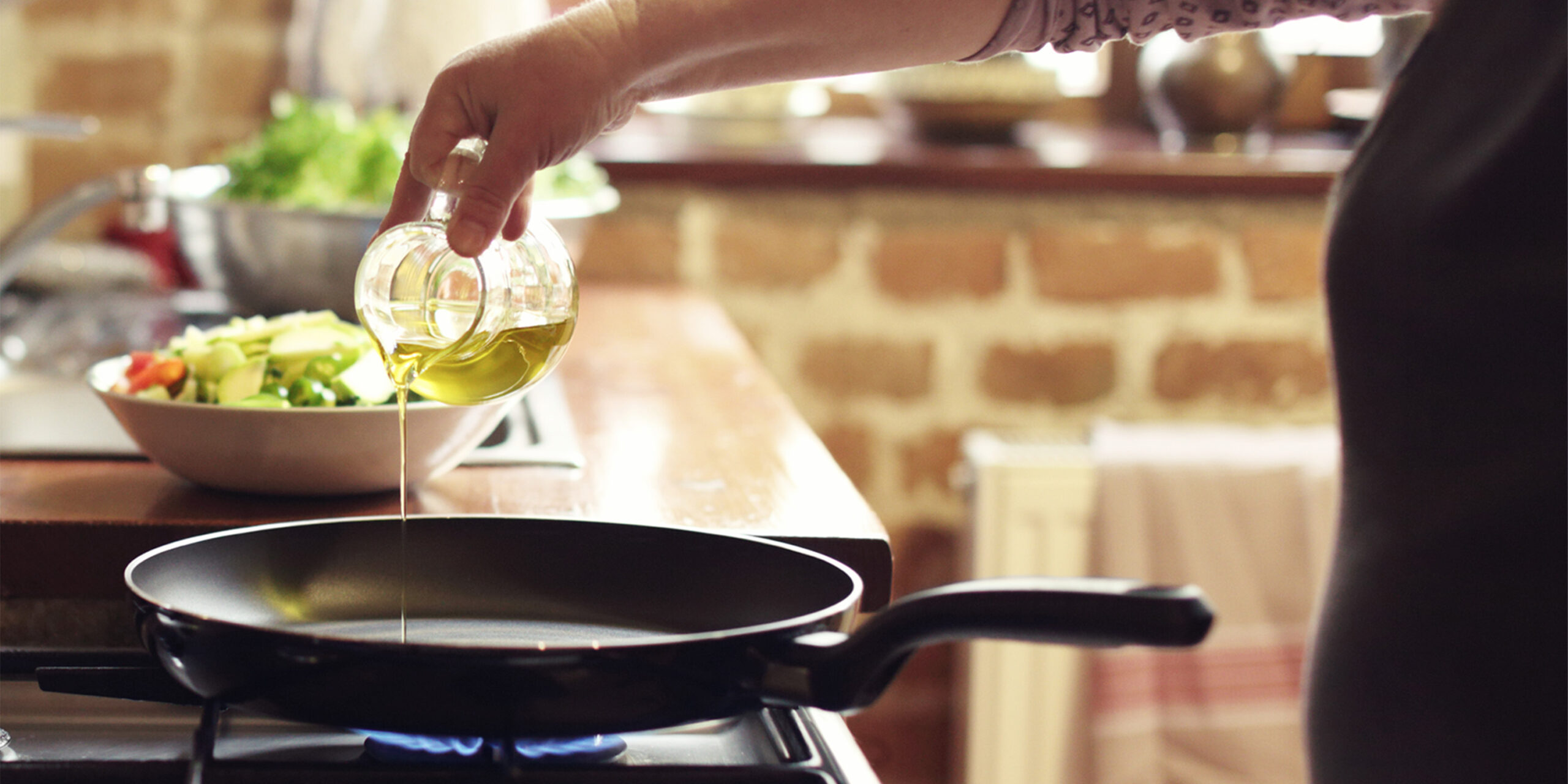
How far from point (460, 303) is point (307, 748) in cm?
21

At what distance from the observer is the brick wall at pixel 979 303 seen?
193 centimetres

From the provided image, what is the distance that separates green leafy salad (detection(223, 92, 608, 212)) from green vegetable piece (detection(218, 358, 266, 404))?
52 cm

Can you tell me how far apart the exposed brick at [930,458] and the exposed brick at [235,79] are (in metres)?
0.95

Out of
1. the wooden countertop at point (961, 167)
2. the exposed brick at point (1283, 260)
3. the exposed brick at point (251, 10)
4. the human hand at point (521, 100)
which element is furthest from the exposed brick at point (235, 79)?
the human hand at point (521, 100)

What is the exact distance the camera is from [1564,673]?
0.74m

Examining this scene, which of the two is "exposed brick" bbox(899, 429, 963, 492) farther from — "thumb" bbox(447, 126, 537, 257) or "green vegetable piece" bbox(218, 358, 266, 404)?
"thumb" bbox(447, 126, 537, 257)

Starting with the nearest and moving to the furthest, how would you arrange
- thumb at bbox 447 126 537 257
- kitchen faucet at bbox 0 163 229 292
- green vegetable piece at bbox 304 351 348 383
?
thumb at bbox 447 126 537 257 < green vegetable piece at bbox 304 351 348 383 < kitchen faucet at bbox 0 163 229 292

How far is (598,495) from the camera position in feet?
2.92

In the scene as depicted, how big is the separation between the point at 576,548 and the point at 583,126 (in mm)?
201

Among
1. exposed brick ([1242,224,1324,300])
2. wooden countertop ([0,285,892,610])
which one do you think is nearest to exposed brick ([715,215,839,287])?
exposed brick ([1242,224,1324,300])

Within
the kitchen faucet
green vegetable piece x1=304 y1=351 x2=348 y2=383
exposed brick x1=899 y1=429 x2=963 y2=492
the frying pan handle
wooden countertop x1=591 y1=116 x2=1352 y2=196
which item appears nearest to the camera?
the frying pan handle

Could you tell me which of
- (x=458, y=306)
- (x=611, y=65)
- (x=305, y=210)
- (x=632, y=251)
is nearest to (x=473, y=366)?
(x=458, y=306)

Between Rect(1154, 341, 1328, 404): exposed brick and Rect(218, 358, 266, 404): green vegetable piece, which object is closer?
Rect(218, 358, 266, 404): green vegetable piece

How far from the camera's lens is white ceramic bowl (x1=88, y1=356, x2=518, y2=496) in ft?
2.75
